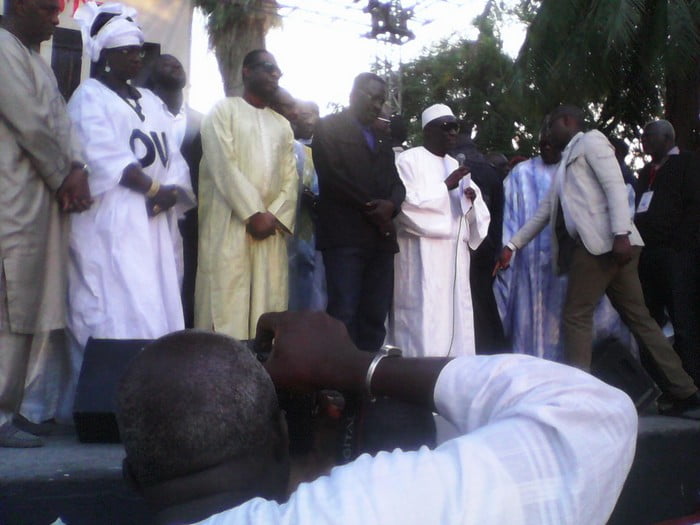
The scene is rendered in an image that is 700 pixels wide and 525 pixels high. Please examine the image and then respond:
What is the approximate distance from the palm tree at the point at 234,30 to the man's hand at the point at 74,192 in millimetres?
9439

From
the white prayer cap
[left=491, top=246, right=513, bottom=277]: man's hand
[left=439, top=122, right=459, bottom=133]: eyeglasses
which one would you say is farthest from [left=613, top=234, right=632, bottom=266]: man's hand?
the white prayer cap

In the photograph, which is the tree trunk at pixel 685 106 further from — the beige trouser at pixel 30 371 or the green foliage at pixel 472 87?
the green foliage at pixel 472 87

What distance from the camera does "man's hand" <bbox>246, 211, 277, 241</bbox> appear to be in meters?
4.45

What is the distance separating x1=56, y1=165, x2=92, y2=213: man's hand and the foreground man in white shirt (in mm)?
2429

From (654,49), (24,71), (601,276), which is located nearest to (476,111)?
(654,49)

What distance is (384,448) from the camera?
2121 millimetres

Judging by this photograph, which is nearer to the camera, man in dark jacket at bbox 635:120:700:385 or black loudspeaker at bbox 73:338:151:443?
black loudspeaker at bbox 73:338:151:443

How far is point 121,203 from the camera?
4.02 metres

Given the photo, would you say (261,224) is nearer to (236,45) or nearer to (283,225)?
(283,225)

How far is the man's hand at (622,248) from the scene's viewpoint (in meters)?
5.11

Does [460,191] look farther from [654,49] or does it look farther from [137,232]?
[654,49]

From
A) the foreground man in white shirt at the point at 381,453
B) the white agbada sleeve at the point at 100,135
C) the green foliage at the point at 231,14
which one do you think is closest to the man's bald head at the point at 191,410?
the foreground man in white shirt at the point at 381,453

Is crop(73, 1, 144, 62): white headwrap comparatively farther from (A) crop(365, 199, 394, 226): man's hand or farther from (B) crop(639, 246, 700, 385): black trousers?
(B) crop(639, 246, 700, 385): black trousers

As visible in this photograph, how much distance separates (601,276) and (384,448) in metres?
3.47
